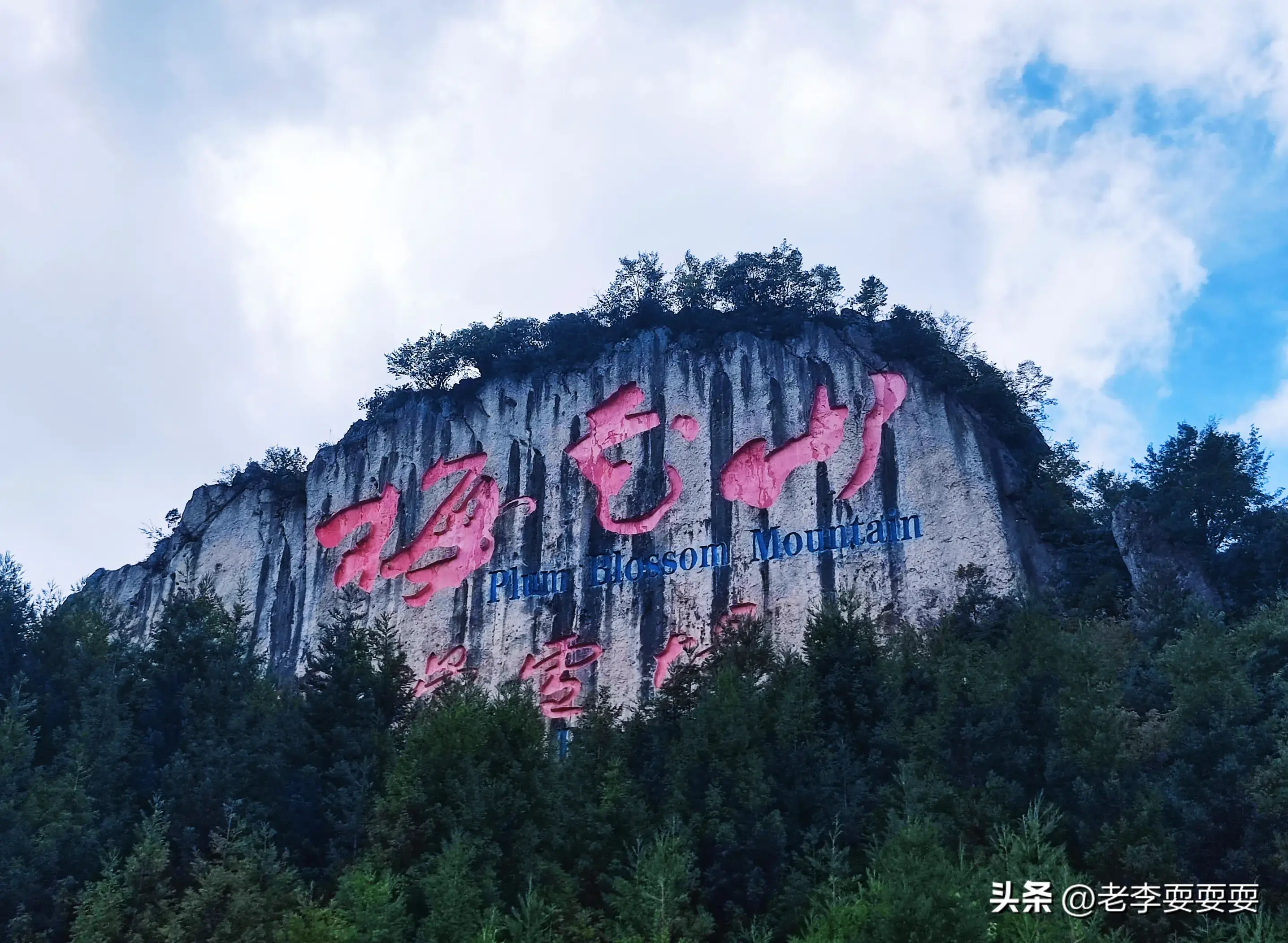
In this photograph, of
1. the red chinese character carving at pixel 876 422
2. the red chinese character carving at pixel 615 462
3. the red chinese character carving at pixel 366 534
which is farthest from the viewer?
the red chinese character carving at pixel 366 534

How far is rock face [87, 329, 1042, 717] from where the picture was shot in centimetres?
2119

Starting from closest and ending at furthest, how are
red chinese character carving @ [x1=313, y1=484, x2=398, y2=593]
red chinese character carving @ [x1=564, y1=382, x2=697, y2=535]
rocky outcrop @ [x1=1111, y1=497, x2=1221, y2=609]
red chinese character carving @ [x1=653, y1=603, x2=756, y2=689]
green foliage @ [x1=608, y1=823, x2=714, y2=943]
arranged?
green foliage @ [x1=608, y1=823, x2=714, y2=943]
rocky outcrop @ [x1=1111, y1=497, x2=1221, y2=609]
red chinese character carving @ [x1=653, y1=603, x2=756, y2=689]
red chinese character carving @ [x1=564, y1=382, x2=697, y2=535]
red chinese character carving @ [x1=313, y1=484, x2=398, y2=593]

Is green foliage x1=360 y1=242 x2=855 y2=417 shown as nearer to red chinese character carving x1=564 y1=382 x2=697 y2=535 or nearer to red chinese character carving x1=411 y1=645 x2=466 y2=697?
red chinese character carving x1=564 y1=382 x2=697 y2=535

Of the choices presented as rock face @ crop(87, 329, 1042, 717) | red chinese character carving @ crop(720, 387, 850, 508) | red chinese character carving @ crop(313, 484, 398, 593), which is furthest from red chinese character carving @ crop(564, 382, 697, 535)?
red chinese character carving @ crop(313, 484, 398, 593)

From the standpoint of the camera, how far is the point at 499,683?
878 inches

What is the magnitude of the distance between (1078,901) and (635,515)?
11790 millimetres

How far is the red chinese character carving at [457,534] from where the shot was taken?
24016mm

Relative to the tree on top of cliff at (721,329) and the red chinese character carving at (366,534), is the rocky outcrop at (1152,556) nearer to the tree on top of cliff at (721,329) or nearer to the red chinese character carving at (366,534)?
the tree on top of cliff at (721,329)

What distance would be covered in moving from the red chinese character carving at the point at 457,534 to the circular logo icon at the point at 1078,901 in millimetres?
13452

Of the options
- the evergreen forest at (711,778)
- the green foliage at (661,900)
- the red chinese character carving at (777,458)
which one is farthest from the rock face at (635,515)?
the green foliage at (661,900)

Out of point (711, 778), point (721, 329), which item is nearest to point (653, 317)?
point (721, 329)

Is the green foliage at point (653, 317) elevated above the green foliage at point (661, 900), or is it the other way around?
the green foliage at point (653, 317)

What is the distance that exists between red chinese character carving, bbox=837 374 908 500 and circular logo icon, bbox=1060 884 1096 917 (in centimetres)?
974

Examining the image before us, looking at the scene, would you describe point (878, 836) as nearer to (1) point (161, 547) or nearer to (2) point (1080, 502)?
(2) point (1080, 502)
